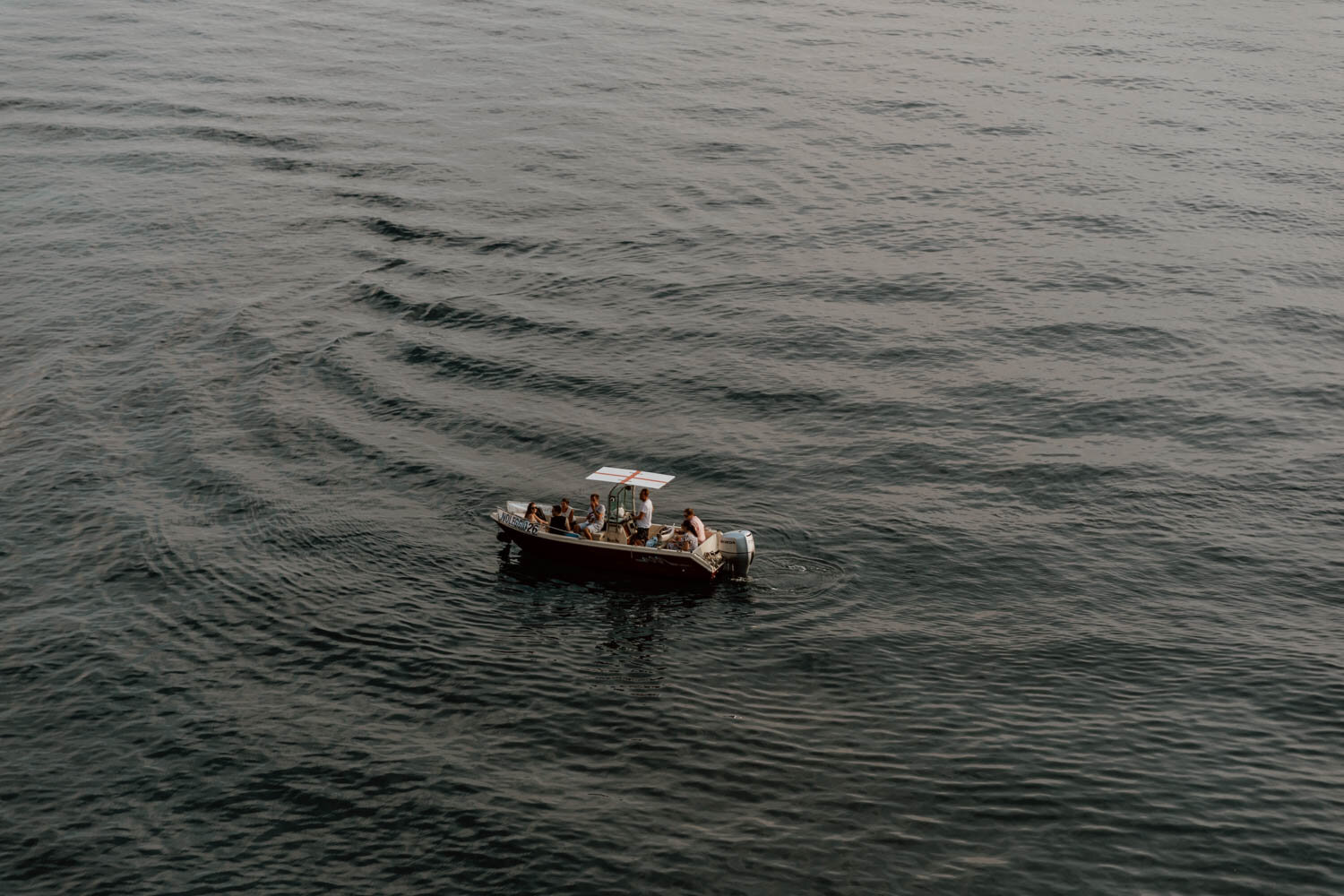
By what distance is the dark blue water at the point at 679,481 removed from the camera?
1399 inches

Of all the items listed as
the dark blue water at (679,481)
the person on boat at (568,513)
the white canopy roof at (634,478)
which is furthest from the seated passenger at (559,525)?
the white canopy roof at (634,478)

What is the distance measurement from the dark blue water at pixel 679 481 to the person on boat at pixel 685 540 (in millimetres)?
1841

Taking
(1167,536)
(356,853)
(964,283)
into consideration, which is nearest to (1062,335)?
(964,283)

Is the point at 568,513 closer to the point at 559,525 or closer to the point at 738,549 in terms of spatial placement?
the point at 559,525

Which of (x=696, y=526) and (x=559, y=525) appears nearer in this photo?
(x=696, y=526)

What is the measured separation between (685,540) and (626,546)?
2.48m

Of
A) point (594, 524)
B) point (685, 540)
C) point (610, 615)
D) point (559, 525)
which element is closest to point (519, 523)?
point (559, 525)

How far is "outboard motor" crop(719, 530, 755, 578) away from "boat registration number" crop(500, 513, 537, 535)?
25.8 ft

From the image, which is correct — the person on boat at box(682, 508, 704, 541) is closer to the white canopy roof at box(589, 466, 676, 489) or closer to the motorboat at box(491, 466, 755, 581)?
the motorboat at box(491, 466, 755, 581)

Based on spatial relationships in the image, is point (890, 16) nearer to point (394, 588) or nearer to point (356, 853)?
point (394, 588)

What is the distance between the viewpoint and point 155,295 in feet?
252

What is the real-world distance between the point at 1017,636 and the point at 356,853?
81.4 feet

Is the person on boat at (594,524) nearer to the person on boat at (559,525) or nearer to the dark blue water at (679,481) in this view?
the person on boat at (559,525)

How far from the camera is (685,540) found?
47094 millimetres
